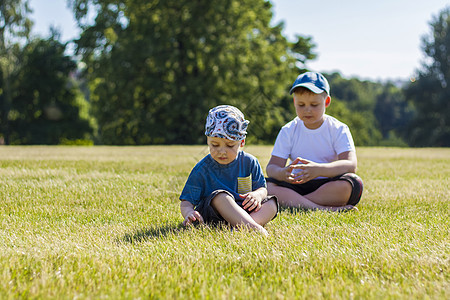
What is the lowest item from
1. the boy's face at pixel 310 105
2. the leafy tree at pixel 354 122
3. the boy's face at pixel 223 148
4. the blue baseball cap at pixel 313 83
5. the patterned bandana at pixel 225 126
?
the leafy tree at pixel 354 122

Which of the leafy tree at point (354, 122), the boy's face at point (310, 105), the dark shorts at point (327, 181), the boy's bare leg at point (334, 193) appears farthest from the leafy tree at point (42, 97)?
the boy's bare leg at point (334, 193)

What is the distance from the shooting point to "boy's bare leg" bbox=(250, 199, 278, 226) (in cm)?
328

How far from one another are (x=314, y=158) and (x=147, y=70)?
21.6 m

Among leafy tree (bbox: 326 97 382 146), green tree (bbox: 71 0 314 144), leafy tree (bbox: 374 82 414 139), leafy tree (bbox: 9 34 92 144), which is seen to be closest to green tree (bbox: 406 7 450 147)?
leafy tree (bbox: 326 97 382 146)

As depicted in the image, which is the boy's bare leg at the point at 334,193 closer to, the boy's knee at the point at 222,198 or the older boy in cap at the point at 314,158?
the older boy in cap at the point at 314,158

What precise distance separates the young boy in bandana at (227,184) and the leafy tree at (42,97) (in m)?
30.7

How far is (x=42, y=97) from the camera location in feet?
107

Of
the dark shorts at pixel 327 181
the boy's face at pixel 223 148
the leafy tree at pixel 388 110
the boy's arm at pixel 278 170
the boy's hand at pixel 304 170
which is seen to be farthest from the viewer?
the leafy tree at pixel 388 110

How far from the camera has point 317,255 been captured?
2490mm

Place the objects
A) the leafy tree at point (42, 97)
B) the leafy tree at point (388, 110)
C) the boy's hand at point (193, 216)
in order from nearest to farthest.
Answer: the boy's hand at point (193, 216), the leafy tree at point (42, 97), the leafy tree at point (388, 110)

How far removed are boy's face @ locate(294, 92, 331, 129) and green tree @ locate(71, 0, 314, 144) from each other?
1850 cm

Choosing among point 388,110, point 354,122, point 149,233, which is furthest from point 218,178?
point 388,110

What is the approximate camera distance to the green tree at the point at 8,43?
29.2 m

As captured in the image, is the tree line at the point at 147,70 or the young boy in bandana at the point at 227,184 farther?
the tree line at the point at 147,70
